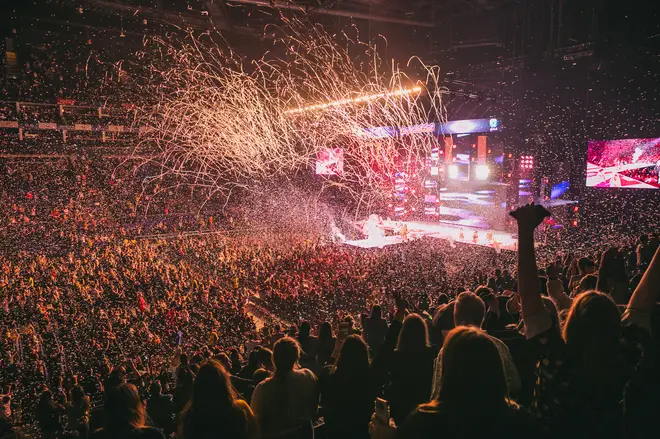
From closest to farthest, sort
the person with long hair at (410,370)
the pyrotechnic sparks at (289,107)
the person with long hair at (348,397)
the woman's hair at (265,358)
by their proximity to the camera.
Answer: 1. the person with long hair at (348,397)
2. the person with long hair at (410,370)
3. the woman's hair at (265,358)
4. the pyrotechnic sparks at (289,107)

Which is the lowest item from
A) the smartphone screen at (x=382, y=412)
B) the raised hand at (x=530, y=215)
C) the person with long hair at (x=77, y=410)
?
the person with long hair at (x=77, y=410)

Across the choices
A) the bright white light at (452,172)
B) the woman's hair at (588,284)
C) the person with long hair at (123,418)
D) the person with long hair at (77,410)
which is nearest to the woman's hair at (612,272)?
the woman's hair at (588,284)

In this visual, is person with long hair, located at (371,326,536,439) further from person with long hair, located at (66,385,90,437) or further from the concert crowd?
person with long hair, located at (66,385,90,437)

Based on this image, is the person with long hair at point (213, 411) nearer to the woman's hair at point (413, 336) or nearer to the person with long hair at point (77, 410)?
the woman's hair at point (413, 336)

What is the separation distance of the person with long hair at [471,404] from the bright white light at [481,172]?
842 inches

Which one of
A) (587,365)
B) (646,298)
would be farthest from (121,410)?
(646,298)

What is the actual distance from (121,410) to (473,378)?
5.09 ft

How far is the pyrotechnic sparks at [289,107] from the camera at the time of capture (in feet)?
50.7

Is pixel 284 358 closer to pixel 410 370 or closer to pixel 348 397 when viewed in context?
pixel 348 397

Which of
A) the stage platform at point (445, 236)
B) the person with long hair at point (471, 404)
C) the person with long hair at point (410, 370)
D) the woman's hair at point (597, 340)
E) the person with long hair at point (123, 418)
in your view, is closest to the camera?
the person with long hair at point (471, 404)

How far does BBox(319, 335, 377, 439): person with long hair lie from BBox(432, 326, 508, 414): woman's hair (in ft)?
3.43

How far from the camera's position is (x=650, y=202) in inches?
597

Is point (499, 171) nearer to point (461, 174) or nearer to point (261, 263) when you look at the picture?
point (461, 174)

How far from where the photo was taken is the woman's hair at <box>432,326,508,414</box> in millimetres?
1430
